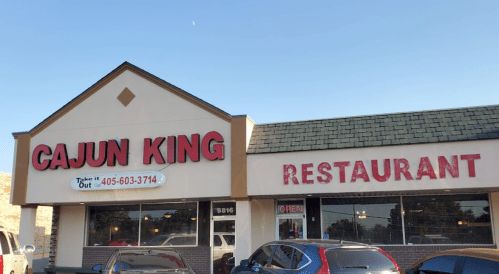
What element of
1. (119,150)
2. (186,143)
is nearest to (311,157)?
(186,143)

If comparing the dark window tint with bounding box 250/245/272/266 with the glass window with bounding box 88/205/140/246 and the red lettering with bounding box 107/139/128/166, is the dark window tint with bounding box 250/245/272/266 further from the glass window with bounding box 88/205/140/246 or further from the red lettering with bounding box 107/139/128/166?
the glass window with bounding box 88/205/140/246

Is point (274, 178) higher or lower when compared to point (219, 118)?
lower

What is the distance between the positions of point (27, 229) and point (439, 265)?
1479 centimetres

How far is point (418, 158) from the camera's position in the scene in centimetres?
1419

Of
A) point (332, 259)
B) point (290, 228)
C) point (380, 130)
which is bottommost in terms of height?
point (332, 259)

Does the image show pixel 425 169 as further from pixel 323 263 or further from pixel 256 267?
pixel 323 263

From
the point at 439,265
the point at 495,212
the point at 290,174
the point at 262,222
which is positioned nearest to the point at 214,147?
the point at 290,174

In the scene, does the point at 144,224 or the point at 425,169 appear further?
the point at 144,224

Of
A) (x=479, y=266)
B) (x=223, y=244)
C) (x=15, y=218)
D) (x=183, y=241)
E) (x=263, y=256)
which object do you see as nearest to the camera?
(x=479, y=266)

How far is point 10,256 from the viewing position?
11.2 metres

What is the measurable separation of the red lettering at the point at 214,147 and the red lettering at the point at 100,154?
12.1 ft

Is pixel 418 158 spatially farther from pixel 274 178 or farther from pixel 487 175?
pixel 274 178

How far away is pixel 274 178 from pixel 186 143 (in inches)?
128

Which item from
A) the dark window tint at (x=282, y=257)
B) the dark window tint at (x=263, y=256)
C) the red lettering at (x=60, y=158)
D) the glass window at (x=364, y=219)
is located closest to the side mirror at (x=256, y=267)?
the dark window tint at (x=263, y=256)
